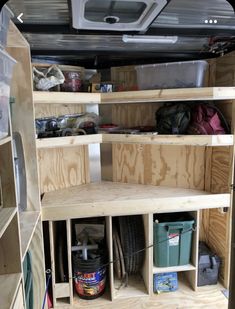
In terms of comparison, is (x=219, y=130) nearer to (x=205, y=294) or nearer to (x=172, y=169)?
(x=172, y=169)

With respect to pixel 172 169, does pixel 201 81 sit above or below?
above

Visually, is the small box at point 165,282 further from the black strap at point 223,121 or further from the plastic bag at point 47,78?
the plastic bag at point 47,78

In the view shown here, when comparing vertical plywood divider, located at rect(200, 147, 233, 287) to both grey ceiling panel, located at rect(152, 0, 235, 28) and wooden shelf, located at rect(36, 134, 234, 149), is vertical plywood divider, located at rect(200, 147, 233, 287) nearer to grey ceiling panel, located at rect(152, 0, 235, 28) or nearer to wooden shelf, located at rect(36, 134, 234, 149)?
wooden shelf, located at rect(36, 134, 234, 149)

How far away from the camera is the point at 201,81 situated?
6.75 feet

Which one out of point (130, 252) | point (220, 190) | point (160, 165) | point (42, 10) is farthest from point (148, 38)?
point (130, 252)

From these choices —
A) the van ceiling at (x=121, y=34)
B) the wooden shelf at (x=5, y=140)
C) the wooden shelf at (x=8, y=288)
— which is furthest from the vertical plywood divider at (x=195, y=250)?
the wooden shelf at (x=5, y=140)

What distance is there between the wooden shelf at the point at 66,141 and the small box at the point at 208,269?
137 cm

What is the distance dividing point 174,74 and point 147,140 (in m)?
0.55

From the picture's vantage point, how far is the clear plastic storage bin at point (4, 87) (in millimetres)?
977

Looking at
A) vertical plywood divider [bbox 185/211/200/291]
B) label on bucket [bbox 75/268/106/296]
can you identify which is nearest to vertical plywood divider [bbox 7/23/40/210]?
label on bucket [bbox 75/268/106/296]

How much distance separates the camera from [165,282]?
90.0 inches

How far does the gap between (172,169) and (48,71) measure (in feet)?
4.45

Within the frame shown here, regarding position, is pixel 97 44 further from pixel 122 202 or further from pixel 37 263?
pixel 37 263

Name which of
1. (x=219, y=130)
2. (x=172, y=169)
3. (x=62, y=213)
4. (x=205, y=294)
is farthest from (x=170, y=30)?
(x=205, y=294)
